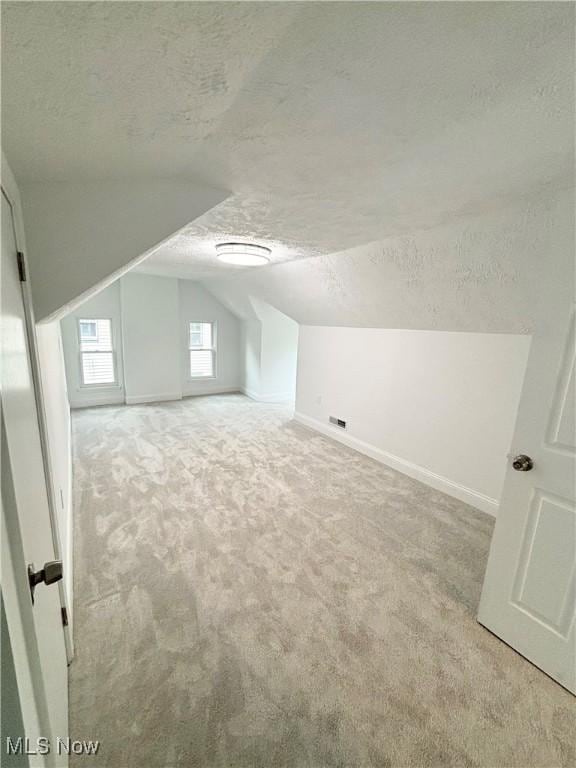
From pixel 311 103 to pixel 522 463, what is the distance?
1.59 meters

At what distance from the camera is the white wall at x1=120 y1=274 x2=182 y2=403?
17.2 feet

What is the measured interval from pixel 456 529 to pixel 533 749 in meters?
1.36

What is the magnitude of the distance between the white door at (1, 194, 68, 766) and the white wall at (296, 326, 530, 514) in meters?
2.95

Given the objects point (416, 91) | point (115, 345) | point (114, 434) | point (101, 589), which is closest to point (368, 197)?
point (416, 91)

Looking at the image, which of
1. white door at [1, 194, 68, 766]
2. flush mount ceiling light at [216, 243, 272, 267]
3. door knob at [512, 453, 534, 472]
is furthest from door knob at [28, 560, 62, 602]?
flush mount ceiling light at [216, 243, 272, 267]

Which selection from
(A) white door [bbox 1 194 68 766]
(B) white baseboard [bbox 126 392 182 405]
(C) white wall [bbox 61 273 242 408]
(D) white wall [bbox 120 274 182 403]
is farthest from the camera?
(B) white baseboard [bbox 126 392 182 405]

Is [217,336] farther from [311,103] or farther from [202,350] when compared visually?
[311,103]

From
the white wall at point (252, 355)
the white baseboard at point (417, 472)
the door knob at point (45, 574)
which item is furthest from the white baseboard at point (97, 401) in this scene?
the door knob at point (45, 574)

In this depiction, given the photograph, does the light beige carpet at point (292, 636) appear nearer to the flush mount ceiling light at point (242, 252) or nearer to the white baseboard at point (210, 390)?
the flush mount ceiling light at point (242, 252)

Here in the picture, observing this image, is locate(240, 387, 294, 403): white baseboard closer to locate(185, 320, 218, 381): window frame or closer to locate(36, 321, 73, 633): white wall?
locate(185, 320, 218, 381): window frame

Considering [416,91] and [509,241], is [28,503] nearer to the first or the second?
[416,91]

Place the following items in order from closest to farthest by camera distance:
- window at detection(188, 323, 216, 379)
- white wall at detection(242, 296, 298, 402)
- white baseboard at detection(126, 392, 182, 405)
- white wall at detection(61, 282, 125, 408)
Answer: white wall at detection(61, 282, 125, 408)
white baseboard at detection(126, 392, 182, 405)
white wall at detection(242, 296, 298, 402)
window at detection(188, 323, 216, 379)

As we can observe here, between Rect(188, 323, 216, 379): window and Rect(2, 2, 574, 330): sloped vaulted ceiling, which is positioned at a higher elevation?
Rect(2, 2, 574, 330): sloped vaulted ceiling

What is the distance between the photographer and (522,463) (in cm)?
143
